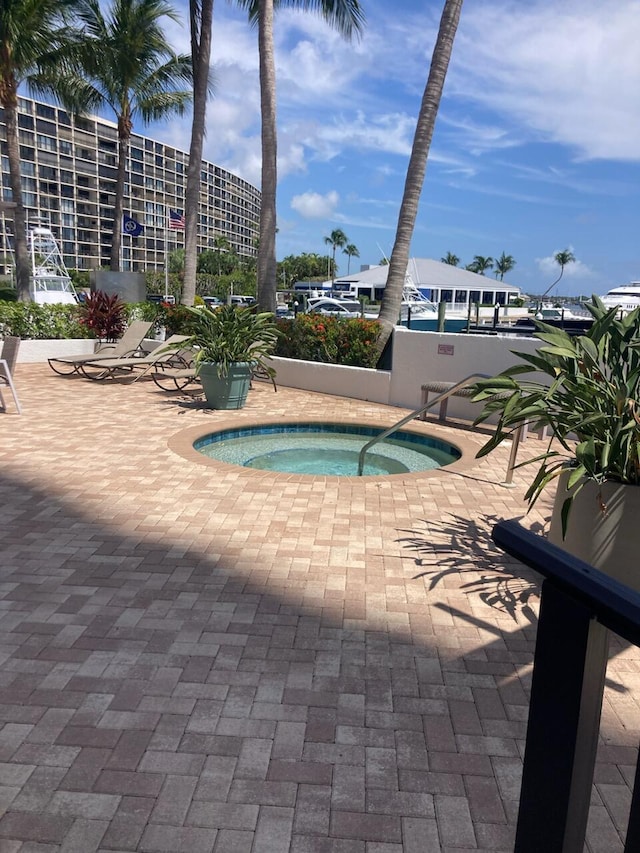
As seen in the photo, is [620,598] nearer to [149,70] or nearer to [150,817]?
[150,817]

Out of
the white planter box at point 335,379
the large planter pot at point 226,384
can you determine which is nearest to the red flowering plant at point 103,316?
the white planter box at point 335,379

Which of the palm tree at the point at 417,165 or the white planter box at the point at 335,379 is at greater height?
the palm tree at the point at 417,165

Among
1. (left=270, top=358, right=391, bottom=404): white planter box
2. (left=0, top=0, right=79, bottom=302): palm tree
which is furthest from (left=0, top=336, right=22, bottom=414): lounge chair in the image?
(left=0, top=0, right=79, bottom=302): palm tree

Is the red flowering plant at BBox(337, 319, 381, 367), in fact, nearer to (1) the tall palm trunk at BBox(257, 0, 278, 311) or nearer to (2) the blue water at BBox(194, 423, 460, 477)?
(1) the tall palm trunk at BBox(257, 0, 278, 311)

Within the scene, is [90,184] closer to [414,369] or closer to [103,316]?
[103,316]

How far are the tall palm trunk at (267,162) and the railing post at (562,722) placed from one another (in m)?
12.2

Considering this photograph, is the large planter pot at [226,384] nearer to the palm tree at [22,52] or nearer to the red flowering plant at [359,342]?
the red flowering plant at [359,342]

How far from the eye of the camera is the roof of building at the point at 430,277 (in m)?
26.1

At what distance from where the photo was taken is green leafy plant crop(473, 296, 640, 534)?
3.16m

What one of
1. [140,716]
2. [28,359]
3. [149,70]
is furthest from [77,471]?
[149,70]

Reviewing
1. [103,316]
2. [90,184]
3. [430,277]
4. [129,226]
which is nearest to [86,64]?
[129,226]

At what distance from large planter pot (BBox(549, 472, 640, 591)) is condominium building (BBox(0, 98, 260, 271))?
8981 centimetres

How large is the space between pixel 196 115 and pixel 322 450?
11470 millimetres

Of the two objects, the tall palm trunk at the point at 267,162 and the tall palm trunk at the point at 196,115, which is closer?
the tall palm trunk at the point at 267,162
